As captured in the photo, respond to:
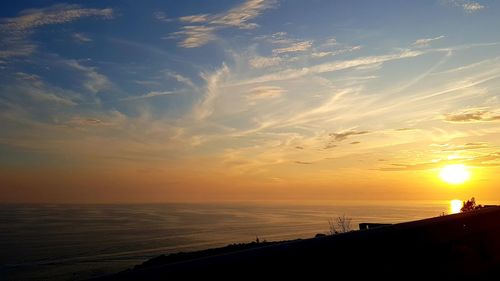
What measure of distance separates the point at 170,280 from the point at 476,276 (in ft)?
12.1

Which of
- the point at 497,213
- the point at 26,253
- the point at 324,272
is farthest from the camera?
the point at 26,253

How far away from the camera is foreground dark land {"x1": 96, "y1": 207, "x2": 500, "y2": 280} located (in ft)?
9.05

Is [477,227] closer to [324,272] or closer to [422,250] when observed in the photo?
[422,250]

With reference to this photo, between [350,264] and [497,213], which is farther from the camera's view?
[497,213]

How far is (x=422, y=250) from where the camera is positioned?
4668mm

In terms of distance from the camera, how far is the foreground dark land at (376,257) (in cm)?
276

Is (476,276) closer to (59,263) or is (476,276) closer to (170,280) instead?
(170,280)

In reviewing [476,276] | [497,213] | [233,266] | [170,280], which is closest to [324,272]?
[233,266]

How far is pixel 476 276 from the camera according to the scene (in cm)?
486

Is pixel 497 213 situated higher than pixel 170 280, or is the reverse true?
pixel 497 213

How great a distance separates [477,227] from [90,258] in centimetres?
4716

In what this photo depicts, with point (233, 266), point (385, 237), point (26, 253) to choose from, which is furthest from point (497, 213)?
point (26, 253)

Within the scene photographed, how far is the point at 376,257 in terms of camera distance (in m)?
4.10

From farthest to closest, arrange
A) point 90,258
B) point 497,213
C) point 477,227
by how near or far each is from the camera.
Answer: point 90,258 < point 497,213 < point 477,227
